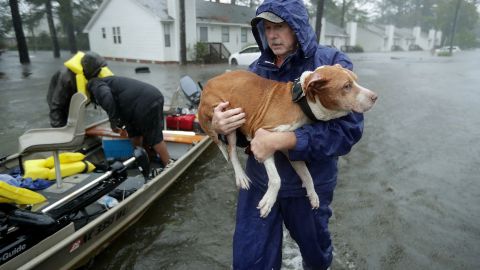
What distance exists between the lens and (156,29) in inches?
1185

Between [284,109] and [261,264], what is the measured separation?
1.32 m

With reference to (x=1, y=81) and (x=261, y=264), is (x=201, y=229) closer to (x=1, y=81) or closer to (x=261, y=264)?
(x=261, y=264)

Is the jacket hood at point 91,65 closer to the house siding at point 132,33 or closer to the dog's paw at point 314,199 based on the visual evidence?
the dog's paw at point 314,199

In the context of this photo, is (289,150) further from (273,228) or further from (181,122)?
(181,122)

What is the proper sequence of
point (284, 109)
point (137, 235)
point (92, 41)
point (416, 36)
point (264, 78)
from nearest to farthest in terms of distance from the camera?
1. point (284, 109)
2. point (264, 78)
3. point (137, 235)
4. point (92, 41)
5. point (416, 36)

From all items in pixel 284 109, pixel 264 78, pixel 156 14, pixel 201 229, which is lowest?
pixel 201 229

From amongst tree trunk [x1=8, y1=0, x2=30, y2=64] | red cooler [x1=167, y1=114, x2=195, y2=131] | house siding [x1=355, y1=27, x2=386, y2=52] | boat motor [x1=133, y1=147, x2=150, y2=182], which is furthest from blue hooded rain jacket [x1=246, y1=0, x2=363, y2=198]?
house siding [x1=355, y1=27, x2=386, y2=52]

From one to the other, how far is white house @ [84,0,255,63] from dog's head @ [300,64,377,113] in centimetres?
2924

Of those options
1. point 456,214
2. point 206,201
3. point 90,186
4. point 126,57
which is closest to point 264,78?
point 90,186

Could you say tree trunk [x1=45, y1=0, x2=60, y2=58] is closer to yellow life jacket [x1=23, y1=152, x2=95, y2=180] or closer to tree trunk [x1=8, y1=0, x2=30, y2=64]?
tree trunk [x1=8, y1=0, x2=30, y2=64]

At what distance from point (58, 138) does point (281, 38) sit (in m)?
3.50

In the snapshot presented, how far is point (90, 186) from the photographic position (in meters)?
4.85

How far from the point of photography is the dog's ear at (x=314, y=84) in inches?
91.6

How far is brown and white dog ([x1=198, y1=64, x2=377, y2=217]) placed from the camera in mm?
2389
